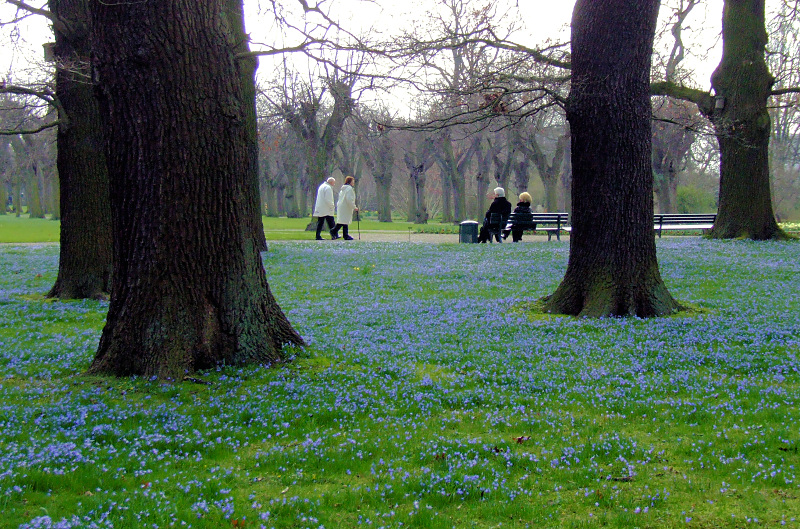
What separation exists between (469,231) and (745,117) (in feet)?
27.3

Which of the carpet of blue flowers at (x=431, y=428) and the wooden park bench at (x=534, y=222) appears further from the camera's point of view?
the wooden park bench at (x=534, y=222)

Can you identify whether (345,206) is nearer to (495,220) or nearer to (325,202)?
(325,202)

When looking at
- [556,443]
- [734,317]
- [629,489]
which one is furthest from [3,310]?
[734,317]

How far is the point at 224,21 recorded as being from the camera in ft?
19.4

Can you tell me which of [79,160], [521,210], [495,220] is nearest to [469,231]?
[495,220]

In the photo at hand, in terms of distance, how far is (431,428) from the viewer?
4508 millimetres

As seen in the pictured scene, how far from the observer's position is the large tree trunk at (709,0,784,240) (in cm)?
1750

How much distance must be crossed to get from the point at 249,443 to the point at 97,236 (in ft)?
23.5

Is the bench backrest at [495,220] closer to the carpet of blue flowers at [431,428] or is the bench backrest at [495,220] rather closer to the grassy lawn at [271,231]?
the grassy lawn at [271,231]

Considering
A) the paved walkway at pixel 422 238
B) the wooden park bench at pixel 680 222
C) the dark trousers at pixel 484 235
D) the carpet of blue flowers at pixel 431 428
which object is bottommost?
the carpet of blue flowers at pixel 431 428

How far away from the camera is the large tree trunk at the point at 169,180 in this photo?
557cm

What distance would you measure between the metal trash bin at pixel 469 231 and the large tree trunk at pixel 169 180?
15.9 m

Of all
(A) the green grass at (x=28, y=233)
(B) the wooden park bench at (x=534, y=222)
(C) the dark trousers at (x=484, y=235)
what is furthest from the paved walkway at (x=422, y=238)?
(A) the green grass at (x=28, y=233)

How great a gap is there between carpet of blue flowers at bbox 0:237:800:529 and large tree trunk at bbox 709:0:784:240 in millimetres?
10125
